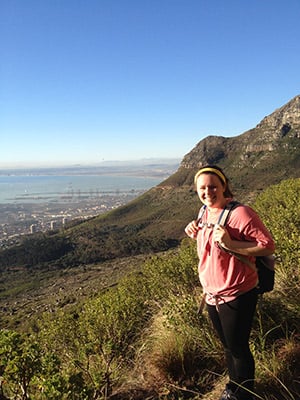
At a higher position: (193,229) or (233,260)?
(193,229)

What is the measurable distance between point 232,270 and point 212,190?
63cm

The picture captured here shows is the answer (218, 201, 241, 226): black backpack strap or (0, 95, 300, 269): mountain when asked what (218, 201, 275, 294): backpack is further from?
(0, 95, 300, 269): mountain

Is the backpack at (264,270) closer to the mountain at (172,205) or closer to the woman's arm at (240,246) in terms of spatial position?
the woman's arm at (240,246)

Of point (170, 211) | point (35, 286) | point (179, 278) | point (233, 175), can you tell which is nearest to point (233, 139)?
point (233, 175)

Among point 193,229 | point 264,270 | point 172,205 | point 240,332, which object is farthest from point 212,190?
point 172,205

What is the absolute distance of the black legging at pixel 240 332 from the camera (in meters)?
2.47

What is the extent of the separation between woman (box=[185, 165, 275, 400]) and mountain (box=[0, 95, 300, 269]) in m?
62.7

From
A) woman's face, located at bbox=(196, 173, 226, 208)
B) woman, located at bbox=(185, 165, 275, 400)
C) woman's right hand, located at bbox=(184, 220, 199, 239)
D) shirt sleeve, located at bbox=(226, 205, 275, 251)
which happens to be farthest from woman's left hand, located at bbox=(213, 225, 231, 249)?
woman's right hand, located at bbox=(184, 220, 199, 239)

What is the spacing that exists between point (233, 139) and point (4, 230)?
125305 mm

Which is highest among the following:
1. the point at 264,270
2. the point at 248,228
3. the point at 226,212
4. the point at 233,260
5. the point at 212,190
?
the point at 212,190

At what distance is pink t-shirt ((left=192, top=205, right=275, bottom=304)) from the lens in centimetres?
239

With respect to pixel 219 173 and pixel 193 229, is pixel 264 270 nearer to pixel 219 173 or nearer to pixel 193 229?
pixel 193 229

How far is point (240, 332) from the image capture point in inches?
98.0

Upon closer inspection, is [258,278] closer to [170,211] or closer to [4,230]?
[170,211]
